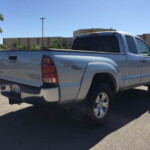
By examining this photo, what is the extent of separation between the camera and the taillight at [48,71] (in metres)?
3.20

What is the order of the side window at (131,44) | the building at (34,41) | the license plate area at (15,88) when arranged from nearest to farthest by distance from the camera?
the license plate area at (15,88), the side window at (131,44), the building at (34,41)

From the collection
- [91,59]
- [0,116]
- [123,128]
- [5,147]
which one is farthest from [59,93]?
[0,116]

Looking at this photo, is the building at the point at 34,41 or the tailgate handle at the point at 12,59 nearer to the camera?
the tailgate handle at the point at 12,59

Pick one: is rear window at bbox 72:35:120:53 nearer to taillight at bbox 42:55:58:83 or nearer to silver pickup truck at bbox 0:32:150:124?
silver pickup truck at bbox 0:32:150:124

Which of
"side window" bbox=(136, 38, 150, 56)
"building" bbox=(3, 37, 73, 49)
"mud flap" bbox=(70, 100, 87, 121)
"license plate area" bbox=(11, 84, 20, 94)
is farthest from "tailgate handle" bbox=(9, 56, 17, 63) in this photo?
"building" bbox=(3, 37, 73, 49)

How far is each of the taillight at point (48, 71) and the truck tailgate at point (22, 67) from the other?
0.09 m

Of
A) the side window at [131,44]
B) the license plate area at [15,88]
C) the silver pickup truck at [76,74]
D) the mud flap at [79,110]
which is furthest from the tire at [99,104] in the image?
the side window at [131,44]

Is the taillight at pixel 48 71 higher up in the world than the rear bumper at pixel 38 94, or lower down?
higher up

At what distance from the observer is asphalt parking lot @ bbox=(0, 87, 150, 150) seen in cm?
346

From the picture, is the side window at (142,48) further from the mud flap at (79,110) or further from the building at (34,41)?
the building at (34,41)

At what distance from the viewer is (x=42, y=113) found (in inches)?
199

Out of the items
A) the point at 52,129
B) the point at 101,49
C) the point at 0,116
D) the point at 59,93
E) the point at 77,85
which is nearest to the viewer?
the point at 59,93

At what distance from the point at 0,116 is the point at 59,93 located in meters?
2.20

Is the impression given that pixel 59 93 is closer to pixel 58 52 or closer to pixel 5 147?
pixel 58 52
